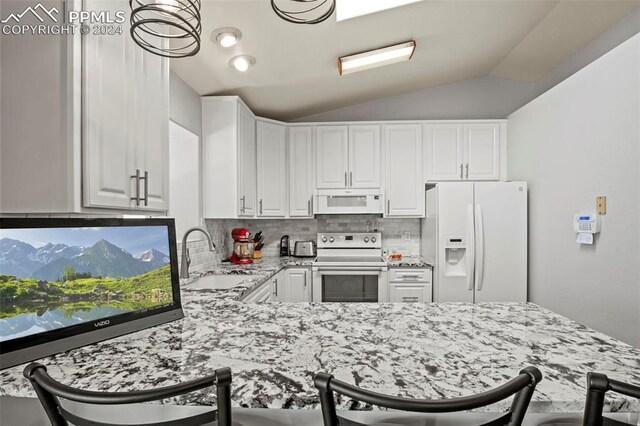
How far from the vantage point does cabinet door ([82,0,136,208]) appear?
1.11m

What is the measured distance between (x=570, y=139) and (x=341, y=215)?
7.51ft

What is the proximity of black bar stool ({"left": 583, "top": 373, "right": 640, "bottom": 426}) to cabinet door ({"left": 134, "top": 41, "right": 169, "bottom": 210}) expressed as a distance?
4.85 ft

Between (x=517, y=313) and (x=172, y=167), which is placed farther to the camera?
(x=172, y=167)

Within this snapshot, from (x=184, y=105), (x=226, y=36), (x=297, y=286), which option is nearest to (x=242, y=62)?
(x=226, y=36)

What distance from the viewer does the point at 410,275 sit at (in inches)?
133

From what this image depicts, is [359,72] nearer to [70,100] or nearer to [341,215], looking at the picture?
[341,215]

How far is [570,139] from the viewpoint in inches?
104

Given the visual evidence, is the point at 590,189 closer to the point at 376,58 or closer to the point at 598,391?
the point at 376,58

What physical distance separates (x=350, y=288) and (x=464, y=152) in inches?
75.6

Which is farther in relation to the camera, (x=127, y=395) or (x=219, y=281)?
(x=219, y=281)

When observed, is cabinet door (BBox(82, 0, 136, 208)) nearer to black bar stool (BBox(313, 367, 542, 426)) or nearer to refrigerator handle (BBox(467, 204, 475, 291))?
black bar stool (BBox(313, 367, 542, 426))

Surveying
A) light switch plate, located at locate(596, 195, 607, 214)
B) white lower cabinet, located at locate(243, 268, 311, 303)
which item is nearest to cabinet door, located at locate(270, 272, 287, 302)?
white lower cabinet, located at locate(243, 268, 311, 303)

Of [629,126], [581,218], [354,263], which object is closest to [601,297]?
[581,218]

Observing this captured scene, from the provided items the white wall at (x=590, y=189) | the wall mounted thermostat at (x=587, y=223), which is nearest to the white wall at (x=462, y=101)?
the white wall at (x=590, y=189)
